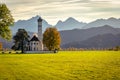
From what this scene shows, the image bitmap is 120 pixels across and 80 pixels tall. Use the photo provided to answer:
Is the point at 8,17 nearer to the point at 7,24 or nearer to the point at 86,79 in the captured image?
the point at 7,24

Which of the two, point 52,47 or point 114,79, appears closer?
point 114,79

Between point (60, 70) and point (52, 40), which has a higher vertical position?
point (52, 40)

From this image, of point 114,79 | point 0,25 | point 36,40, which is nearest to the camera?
point 114,79

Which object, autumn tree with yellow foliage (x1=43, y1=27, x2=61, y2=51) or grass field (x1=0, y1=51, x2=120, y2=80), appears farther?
autumn tree with yellow foliage (x1=43, y1=27, x2=61, y2=51)

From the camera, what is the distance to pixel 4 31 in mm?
100750

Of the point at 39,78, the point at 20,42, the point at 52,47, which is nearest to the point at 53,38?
the point at 52,47

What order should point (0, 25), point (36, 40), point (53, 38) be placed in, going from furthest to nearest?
point (36, 40) < point (53, 38) < point (0, 25)

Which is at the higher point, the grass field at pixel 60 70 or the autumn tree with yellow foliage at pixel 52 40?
the autumn tree with yellow foliage at pixel 52 40

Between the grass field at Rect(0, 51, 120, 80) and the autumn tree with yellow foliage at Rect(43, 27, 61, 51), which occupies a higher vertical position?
the autumn tree with yellow foliage at Rect(43, 27, 61, 51)

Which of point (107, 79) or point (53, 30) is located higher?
point (53, 30)

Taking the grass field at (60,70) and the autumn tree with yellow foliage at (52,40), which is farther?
the autumn tree with yellow foliage at (52,40)

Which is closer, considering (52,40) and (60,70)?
(60,70)

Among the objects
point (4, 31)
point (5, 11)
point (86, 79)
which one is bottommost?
point (86, 79)

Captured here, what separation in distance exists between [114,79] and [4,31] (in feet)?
248
